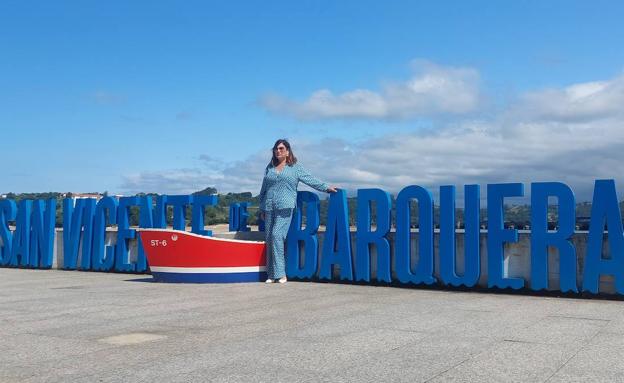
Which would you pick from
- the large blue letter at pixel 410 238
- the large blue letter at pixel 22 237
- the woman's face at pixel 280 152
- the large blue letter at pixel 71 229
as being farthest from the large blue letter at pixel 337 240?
the large blue letter at pixel 22 237

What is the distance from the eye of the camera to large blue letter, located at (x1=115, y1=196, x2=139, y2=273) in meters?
21.4

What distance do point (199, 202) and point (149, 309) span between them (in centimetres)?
814

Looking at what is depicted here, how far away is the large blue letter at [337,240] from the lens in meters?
17.3

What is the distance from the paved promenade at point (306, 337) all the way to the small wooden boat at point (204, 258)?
188cm

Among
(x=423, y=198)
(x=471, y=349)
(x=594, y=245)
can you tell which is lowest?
(x=471, y=349)

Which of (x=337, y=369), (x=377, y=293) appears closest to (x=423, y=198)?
(x=377, y=293)

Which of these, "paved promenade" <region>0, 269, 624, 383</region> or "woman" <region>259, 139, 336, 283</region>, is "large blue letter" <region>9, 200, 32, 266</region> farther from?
"woman" <region>259, 139, 336, 283</region>

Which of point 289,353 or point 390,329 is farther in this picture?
point 390,329

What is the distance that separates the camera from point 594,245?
14.2 meters

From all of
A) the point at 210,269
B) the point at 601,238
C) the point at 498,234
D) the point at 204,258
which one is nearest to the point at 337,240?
the point at 210,269

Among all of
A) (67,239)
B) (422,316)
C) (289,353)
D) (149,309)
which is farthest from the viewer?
(67,239)

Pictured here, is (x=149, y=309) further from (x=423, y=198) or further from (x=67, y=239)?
(x=67, y=239)

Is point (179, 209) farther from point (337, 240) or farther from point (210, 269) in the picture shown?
point (337, 240)

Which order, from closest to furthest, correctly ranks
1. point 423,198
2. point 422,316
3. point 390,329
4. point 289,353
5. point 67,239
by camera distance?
1. point 289,353
2. point 390,329
3. point 422,316
4. point 423,198
5. point 67,239
